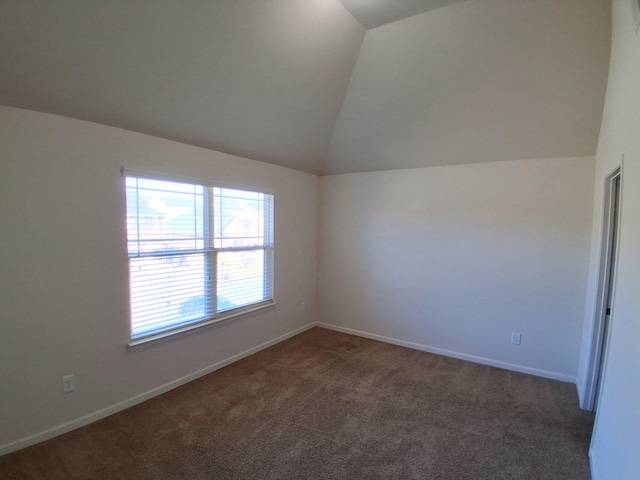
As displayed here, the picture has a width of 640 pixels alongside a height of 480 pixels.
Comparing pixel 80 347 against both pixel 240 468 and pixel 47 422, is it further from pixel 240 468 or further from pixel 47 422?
pixel 240 468

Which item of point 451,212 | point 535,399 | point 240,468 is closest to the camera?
point 240,468

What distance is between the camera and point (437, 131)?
11.1 ft

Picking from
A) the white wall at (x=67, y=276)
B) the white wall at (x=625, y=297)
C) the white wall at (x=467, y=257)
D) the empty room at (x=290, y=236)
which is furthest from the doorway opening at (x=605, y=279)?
the white wall at (x=67, y=276)

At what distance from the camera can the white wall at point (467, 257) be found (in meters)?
3.18

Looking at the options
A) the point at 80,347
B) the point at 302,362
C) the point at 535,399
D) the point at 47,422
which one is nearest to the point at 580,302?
the point at 535,399

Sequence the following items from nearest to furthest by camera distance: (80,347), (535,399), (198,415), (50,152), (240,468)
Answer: (240,468) < (50,152) < (80,347) < (198,415) < (535,399)

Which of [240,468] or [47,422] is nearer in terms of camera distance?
[240,468]

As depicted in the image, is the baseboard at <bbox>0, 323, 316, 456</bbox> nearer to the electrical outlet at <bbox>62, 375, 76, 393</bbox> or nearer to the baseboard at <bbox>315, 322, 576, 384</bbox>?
the electrical outlet at <bbox>62, 375, 76, 393</bbox>

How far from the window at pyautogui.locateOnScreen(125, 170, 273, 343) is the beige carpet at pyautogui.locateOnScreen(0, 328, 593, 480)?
0.71 metres

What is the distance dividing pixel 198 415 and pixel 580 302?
3.64m

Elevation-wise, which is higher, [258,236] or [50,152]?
[50,152]

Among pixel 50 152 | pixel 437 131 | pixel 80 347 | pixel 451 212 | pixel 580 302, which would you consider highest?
pixel 437 131

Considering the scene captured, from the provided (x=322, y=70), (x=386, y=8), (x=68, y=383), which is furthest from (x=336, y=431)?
(x=386, y=8)

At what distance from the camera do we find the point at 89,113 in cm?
224
